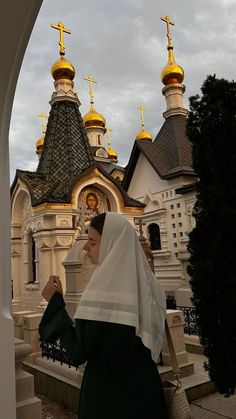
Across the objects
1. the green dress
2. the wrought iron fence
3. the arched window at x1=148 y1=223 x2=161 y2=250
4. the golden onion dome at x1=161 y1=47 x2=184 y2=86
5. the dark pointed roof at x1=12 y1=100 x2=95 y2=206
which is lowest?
the wrought iron fence

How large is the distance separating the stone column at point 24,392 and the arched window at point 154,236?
13.4 meters

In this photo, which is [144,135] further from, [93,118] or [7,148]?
[7,148]

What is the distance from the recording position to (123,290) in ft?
5.27

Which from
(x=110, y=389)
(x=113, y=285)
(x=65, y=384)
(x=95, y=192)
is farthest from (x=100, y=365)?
(x=95, y=192)

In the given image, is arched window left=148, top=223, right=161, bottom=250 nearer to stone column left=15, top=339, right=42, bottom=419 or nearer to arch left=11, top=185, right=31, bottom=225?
arch left=11, top=185, right=31, bottom=225

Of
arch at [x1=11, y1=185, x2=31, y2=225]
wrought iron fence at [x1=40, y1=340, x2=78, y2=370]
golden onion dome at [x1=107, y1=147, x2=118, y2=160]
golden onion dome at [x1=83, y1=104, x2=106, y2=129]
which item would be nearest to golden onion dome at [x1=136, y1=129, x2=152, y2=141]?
golden onion dome at [x1=83, y1=104, x2=106, y2=129]

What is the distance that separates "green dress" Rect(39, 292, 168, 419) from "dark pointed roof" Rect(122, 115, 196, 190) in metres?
13.4

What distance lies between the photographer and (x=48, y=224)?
10.9 metres

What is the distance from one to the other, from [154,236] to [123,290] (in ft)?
48.4

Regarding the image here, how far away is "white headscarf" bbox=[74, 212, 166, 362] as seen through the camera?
1.57m

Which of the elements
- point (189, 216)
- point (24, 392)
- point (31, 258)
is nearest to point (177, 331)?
point (24, 392)

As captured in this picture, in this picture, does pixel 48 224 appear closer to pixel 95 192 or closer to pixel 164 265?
pixel 95 192

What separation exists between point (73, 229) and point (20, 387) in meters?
8.25

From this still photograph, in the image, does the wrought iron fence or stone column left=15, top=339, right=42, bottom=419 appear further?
the wrought iron fence
